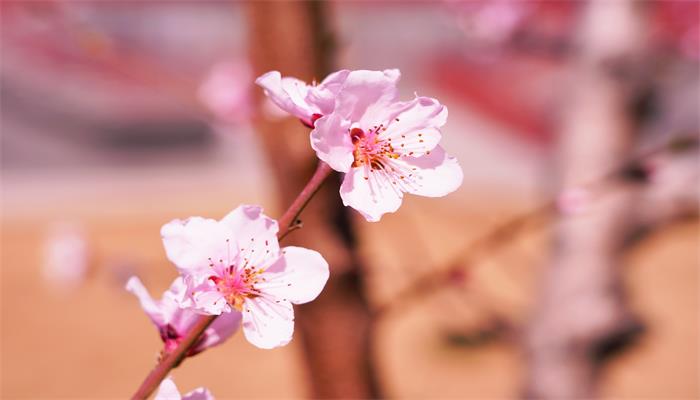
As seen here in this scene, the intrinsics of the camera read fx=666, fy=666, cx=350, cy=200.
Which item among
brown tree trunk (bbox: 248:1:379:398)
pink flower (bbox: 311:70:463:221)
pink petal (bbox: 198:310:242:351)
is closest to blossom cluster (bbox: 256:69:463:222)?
pink flower (bbox: 311:70:463:221)

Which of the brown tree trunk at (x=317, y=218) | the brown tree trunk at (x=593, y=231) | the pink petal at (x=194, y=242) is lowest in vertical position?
the pink petal at (x=194, y=242)

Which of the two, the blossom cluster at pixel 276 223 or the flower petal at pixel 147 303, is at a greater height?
the blossom cluster at pixel 276 223

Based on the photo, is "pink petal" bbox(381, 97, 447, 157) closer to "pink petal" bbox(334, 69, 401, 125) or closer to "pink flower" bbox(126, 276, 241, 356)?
"pink petal" bbox(334, 69, 401, 125)

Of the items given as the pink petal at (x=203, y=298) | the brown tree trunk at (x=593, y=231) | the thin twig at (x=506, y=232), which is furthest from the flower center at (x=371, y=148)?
the brown tree trunk at (x=593, y=231)

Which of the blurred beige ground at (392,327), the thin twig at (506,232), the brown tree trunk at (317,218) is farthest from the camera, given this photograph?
the blurred beige ground at (392,327)

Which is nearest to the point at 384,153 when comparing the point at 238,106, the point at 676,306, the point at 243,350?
the point at 238,106

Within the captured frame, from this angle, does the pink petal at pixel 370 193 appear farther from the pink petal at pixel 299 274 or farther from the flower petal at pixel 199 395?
the flower petal at pixel 199 395
